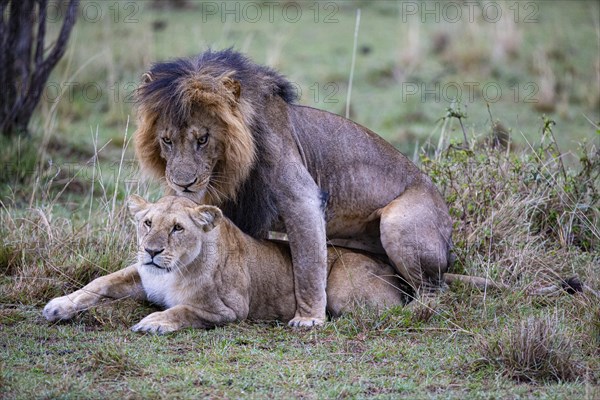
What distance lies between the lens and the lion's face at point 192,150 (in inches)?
214

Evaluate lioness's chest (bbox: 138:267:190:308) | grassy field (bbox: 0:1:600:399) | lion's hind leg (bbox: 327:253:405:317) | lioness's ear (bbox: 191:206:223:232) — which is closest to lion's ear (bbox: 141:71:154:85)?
lioness's ear (bbox: 191:206:223:232)

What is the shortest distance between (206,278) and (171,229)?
1.28 feet

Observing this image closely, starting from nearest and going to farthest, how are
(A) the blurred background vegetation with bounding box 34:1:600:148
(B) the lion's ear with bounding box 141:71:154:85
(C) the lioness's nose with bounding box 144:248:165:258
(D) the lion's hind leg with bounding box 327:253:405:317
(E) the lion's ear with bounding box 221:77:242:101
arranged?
(C) the lioness's nose with bounding box 144:248:165:258, (E) the lion's ear with bounding box 221:77:242:101, (B) the lion's ear with bounding box 141:71:154:85, (D) the lion's hind leg with bounding box 327:253:405:317, (A) the blurred background vegetation with bounding box 34:1:600:148

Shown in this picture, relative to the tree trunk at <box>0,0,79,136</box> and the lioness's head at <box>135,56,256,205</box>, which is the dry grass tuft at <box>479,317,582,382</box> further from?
the tree trunk at <box>0,0,79,136</box>

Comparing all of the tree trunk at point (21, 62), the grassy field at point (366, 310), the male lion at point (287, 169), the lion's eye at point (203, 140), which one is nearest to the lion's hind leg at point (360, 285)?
the male lion at point (287, 169)

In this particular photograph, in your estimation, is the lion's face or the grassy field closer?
the grassy field

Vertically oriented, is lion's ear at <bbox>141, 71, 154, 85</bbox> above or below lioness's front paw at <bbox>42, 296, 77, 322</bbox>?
above

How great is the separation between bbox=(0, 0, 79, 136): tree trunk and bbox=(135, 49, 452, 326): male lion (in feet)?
9.18

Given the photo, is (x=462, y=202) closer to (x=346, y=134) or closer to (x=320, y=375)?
(x=346, y=134)

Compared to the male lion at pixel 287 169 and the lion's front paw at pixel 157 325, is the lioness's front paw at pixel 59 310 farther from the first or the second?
the male lion at pixel 287 169

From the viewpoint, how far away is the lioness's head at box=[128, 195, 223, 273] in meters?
5.27

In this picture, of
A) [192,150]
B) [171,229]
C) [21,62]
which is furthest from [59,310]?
[21,62]

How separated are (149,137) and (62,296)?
1.06 meters

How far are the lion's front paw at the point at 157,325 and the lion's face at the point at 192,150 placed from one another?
0.71 meters
